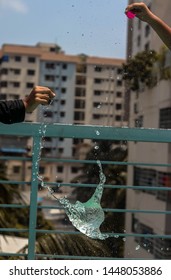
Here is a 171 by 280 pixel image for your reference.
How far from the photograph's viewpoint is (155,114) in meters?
20.6

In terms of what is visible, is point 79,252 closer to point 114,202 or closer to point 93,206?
point 93,206

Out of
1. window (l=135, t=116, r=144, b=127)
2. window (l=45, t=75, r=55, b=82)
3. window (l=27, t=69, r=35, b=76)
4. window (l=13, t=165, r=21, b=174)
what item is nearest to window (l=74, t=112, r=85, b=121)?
window (l=45, t=75, r=55, b=82)

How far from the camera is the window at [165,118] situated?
19.1 meters

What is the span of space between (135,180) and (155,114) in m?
3.57

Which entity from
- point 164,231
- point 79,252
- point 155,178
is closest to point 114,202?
point 155,178

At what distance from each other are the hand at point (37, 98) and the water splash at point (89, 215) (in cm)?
94

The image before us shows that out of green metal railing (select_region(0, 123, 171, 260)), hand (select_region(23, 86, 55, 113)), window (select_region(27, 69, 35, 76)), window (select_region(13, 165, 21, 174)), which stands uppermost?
window (select_region(27, 69, 35, 76))

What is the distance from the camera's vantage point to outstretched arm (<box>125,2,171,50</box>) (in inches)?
89.8

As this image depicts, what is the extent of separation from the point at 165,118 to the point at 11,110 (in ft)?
57.0

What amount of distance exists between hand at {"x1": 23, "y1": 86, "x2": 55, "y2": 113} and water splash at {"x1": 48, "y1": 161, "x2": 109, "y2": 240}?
939 mm

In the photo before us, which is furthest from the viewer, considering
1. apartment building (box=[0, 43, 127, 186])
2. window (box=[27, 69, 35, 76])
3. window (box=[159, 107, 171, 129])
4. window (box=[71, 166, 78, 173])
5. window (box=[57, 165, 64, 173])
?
window (box=[27, 69, 35, 76])

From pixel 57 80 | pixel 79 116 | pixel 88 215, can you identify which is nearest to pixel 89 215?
pixel 88 215

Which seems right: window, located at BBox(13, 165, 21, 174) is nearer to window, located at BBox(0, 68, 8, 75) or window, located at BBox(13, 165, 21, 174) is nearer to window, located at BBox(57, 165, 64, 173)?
window, located at BBox(57, 165, 64, 173)

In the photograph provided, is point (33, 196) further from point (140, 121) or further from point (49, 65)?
point (49, 65)
